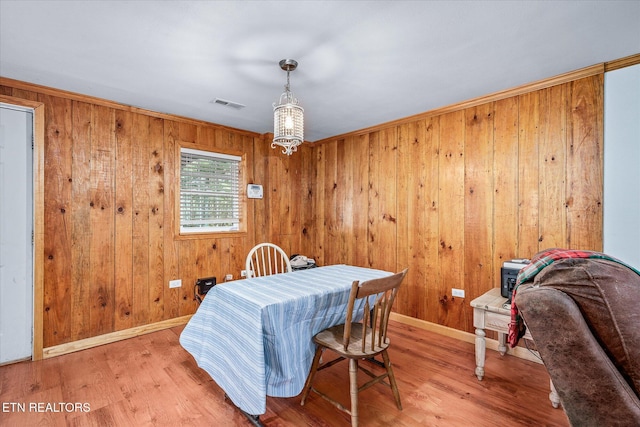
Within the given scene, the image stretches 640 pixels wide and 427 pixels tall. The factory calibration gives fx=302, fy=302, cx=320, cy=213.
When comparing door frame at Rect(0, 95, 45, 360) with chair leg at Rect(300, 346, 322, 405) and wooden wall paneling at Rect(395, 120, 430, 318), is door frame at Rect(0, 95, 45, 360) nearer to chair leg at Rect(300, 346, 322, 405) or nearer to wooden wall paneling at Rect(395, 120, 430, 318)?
chair leg at Rect(300, 346, 322, 405)

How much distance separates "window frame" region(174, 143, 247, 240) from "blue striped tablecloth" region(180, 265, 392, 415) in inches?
61.7

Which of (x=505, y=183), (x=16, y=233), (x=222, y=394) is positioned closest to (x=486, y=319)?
(x=505, y=183)

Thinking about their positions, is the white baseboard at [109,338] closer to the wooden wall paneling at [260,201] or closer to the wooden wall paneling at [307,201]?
the wooden wall paneling at [260,201]

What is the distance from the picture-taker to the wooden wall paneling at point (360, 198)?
3.86 m

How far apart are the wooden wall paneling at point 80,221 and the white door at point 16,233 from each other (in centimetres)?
28

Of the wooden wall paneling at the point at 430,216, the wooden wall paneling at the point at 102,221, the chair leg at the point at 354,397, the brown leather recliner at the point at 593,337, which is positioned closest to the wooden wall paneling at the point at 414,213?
the wooden wall paneling at the point at 430,216

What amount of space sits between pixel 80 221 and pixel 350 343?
2665mm

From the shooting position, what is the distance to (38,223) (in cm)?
255

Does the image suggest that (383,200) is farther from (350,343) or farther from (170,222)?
(170,222)

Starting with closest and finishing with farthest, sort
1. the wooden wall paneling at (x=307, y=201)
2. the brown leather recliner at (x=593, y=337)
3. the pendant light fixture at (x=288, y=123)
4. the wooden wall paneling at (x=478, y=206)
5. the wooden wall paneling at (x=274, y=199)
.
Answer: the brown leather recliner at (x=593, y=337), the pendant light fixture at (x=288, y=123), the wooden wall paneling at (x=478, y=206), the wooden wall paneling at (x=274, y=199), the wooden wall paneling at (x=307, y=201)

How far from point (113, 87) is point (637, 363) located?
11.6 feet

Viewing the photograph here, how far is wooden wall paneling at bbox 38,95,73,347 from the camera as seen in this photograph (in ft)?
8.59

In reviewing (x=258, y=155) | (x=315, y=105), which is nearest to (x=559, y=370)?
(x=315, y=105)

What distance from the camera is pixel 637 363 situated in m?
0.90
